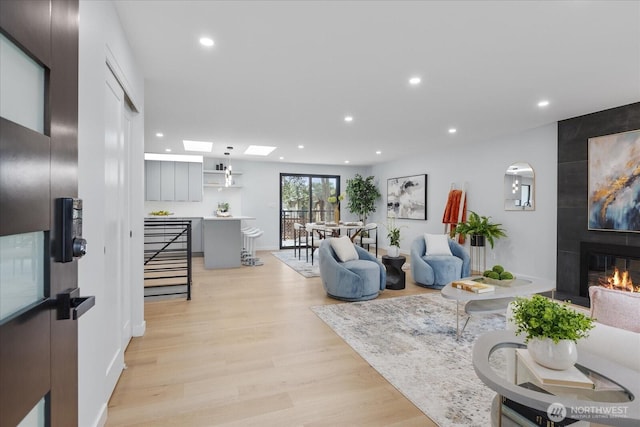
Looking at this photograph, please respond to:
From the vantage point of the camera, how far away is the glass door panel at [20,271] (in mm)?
679

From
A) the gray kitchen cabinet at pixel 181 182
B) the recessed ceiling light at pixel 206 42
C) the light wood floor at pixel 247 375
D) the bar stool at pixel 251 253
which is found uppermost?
the recessed ceiling light at pixel 206 42

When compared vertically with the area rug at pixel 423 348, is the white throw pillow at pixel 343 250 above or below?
above

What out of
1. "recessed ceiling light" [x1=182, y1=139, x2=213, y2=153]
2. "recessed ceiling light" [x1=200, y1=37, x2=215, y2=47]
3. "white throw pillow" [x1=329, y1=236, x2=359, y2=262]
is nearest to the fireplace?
"white throw pillow" [x1=329, y1=236, x2=359, y2=262]

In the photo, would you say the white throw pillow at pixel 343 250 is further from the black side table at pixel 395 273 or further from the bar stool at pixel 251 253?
the bar stool at pixel 251 253

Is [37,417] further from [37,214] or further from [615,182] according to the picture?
[615,182]

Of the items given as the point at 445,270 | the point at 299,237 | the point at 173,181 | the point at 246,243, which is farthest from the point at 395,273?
the point at 173,181

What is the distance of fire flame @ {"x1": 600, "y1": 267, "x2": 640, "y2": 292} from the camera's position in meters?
4.05

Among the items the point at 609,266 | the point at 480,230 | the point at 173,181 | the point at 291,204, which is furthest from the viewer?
the point at 291,204

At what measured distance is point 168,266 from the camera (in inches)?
257

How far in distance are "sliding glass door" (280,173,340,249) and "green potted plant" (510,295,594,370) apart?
8.02 m

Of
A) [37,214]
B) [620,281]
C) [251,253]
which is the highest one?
[37,214]

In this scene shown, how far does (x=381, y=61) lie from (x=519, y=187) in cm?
398

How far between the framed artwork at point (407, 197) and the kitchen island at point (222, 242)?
4.13 metres

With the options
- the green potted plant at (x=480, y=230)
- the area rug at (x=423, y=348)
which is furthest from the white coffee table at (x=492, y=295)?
the green potted plant at (x=480, y=230)
